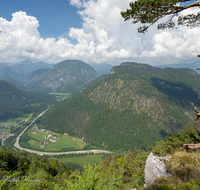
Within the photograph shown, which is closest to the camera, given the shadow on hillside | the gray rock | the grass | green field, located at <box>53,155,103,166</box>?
the grass

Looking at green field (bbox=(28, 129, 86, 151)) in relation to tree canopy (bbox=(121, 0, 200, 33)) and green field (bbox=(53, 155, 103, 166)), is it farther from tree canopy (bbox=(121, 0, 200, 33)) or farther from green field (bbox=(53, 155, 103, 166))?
tree canopy (bbox=(121, 0, 200, 33))

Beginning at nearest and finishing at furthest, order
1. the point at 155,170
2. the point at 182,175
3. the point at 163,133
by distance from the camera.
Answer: the point at 182,175
the point at 155,170
the point at 163,133

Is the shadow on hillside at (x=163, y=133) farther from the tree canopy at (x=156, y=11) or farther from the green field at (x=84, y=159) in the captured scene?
the tree canopy at (x=156, y=11)

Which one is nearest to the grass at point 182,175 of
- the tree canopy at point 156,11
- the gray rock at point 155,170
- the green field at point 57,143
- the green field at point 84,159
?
the gray rock at point 155,170

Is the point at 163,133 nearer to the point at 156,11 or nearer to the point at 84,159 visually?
the point at 84,159

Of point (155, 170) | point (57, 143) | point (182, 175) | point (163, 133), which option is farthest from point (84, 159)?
point (182, 175)

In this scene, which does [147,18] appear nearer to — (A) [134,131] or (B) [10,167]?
(B) [10,167]

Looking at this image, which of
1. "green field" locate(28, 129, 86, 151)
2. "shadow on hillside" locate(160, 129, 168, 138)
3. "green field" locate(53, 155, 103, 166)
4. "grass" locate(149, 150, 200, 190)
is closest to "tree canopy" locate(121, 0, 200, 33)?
"grass" locate(149, 150, 200, 190)

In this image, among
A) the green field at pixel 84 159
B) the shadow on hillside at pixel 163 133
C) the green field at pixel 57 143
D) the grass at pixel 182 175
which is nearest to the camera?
the grass at pixel 182 175

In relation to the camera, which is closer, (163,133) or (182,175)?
(182,175)

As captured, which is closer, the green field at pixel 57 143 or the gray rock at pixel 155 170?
the gray rock at pixel 155 170

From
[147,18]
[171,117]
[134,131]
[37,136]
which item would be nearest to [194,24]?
[147,18]

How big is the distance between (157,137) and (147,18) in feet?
645

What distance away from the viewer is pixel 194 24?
13.2 meters
